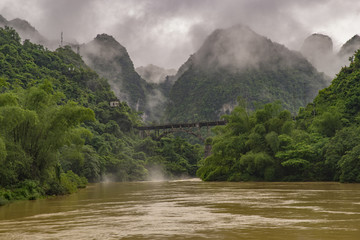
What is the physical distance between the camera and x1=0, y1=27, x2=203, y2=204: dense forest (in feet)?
63.9

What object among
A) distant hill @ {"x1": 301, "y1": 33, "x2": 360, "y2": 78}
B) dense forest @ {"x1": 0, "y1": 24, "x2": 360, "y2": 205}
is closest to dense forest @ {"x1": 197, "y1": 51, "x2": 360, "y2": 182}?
dense forest @ {"x1": 0, "y1": 24, "x2": 360, "y2": 205}

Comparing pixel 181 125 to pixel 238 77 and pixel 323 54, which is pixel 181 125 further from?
pixel 323 54

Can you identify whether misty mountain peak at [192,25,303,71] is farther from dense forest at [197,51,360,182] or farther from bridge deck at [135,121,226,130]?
dense forest at [197,51,360,182]

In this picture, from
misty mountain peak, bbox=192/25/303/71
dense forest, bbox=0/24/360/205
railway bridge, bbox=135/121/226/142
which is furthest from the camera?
misty mountain peak, bbox=192/25/303/71

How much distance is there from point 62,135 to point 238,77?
113 metres

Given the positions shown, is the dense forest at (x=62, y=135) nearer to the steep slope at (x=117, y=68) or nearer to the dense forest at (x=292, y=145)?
the dense forest at (x=292, y=145)

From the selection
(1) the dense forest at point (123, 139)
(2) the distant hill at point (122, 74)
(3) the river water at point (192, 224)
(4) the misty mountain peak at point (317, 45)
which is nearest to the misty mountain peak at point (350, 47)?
(4) the misty mountain peak at point (317, 45)

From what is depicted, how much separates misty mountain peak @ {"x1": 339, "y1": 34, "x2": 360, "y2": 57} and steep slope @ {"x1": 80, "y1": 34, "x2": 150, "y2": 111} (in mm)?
81860

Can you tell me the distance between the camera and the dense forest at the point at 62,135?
63.9 ft

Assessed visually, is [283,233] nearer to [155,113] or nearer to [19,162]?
[19,162]

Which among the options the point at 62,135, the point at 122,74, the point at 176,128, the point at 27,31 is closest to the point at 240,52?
the point at 122,74

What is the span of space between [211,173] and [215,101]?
8301cm

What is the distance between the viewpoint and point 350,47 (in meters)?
144

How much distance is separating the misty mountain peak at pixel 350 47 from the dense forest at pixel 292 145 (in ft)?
318
